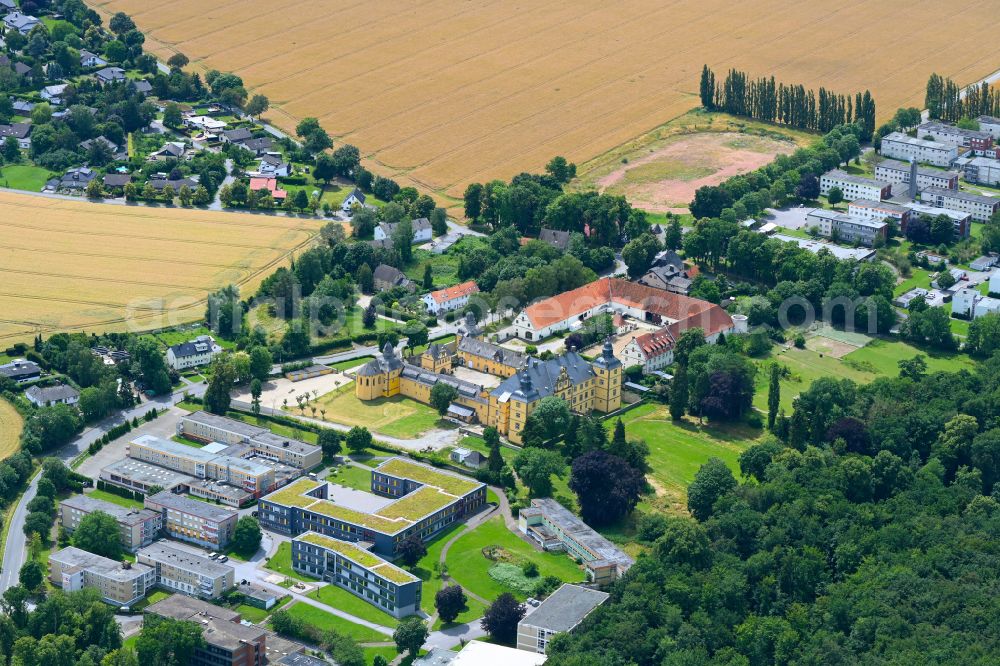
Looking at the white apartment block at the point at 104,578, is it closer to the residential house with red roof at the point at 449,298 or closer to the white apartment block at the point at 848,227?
the residential house with red roof at the point at 449,298

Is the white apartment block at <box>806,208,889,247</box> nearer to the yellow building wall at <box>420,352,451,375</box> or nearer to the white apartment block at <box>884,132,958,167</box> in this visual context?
the white apartment block at <box>884,132,958,167</box>

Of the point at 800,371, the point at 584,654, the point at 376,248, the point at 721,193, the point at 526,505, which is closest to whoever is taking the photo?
the point at 584,654

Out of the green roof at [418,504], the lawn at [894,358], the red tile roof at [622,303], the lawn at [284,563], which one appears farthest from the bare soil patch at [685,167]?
the lawn at [284,563]

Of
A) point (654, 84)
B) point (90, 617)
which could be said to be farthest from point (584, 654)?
point (654, 84)

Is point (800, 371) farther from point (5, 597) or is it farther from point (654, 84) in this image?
point (654, 84)

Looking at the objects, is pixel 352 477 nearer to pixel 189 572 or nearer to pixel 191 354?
pixel 189 572

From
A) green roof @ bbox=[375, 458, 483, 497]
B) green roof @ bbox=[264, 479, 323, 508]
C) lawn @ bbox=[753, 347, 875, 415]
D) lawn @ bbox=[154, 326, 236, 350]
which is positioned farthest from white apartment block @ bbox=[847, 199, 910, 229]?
green roof @ bbox=[264, 479, 323, 508]
